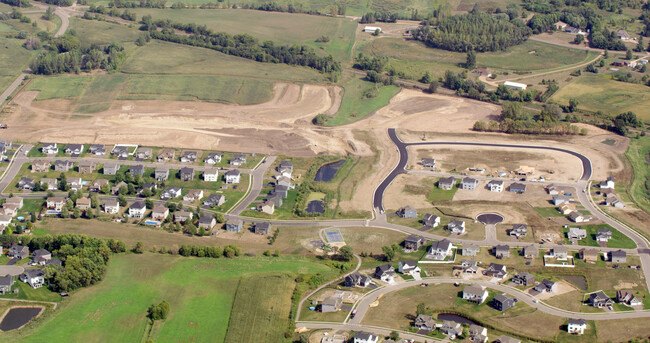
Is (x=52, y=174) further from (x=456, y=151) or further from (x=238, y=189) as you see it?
(x=456, y=151)

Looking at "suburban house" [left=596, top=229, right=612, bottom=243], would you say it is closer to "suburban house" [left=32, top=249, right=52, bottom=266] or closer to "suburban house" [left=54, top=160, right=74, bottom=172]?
"suburban house" [left=32, top=249, right=52, bottom=266]

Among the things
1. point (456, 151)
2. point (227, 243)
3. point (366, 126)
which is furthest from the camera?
point (366, 126)

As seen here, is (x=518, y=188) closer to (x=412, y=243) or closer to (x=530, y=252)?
(x=530, y=252)

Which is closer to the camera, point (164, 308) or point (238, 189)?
point (164, 308)

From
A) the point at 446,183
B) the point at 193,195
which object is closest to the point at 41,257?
the point at 193,195

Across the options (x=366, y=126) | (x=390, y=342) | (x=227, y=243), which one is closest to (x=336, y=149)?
(x=366, y=126)

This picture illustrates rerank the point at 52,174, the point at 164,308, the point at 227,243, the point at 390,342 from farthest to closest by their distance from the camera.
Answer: the point at 52,174
the point at 227,243
the point at 164,308
the point at 390,342

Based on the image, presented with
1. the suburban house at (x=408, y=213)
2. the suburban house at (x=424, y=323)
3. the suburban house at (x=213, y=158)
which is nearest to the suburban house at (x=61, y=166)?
the suburban house at (x=213, y=158)
